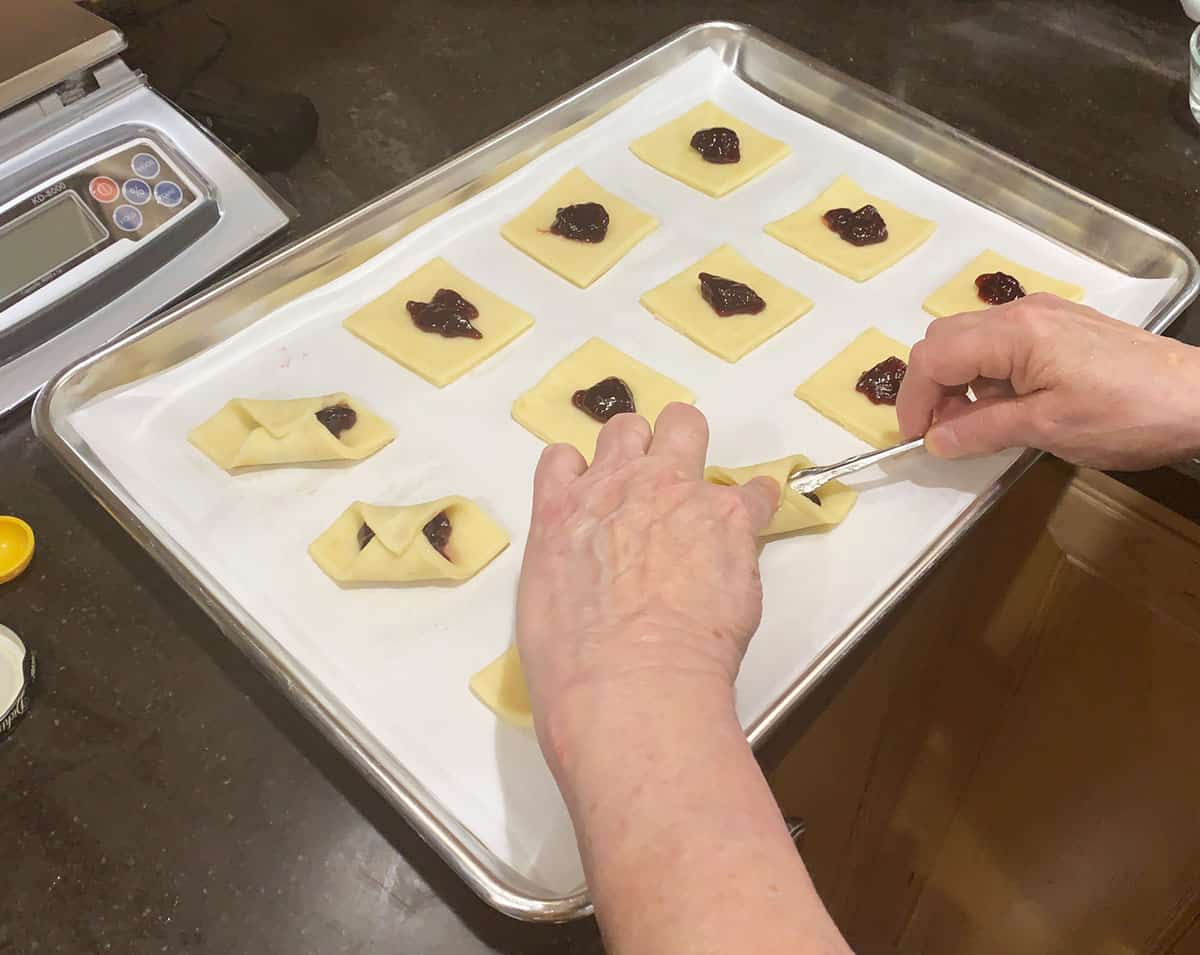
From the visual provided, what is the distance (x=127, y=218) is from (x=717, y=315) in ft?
2.33

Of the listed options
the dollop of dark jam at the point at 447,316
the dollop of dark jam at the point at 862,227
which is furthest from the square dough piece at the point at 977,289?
the dollop of dark jam at the point at 447,316

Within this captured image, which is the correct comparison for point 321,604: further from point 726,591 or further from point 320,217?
point 320,217

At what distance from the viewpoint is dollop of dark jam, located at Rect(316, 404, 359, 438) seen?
1153 millimetres

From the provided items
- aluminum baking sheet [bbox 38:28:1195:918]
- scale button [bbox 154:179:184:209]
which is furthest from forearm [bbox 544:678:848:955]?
scale button [bbox 154:179:184:209]

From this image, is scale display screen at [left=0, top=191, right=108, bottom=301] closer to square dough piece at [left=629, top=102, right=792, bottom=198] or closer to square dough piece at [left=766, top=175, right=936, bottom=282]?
square dough piece at [left=629, top=102, right=792, bottom=198]

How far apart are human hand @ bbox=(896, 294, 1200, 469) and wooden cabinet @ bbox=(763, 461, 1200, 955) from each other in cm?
18

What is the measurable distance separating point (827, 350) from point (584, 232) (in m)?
0.36

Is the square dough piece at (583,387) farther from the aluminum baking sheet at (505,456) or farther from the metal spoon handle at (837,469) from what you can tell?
the metal spoon handle at (837,469)

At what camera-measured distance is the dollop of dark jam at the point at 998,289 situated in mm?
1277

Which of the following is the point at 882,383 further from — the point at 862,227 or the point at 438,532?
the point at 438,532

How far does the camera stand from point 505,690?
0.95 metres

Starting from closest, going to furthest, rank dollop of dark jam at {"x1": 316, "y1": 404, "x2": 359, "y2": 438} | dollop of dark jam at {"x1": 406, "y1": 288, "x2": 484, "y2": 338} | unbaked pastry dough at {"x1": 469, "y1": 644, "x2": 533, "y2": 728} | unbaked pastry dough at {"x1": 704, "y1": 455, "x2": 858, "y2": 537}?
unbaked pastry dough at {"x1": 469, "y1": 644, "x2": 533, "y2": 728}
unbaked pastry dough at {"x1": 704, "y1": 455, "x2": 858, "y2": 537}
dollop of dark jam at {"x1": 316, "y1": 404, "x2": 359, "y2": 438}
dollop of dark jam at {"x1": 406, "y1": 288, "x2": 484, "y2": 338}

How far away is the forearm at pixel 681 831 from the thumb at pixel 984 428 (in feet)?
1.60

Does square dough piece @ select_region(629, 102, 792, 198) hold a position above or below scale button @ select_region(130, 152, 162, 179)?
below
